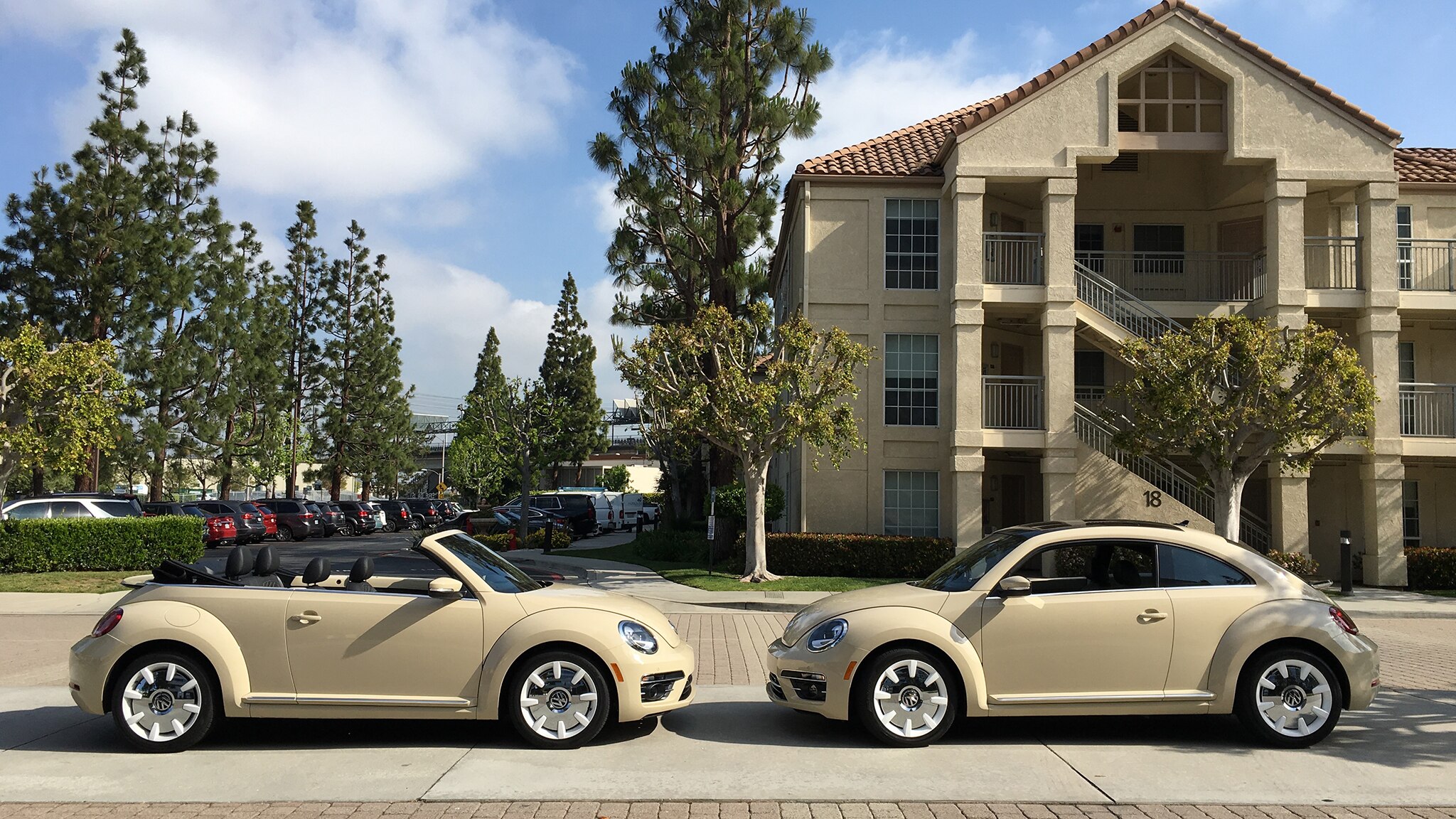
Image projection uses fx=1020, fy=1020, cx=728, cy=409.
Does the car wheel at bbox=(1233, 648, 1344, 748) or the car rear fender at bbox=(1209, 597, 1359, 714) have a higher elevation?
the car rear fender at bbox=(1209, 597, 1359, 714)

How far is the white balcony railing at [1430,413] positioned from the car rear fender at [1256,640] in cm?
1796

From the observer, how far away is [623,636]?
6.85m

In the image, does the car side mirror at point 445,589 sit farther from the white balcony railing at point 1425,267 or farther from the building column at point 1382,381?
the white balcony railing at point 1425,267

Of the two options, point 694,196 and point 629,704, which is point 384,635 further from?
point 694,196

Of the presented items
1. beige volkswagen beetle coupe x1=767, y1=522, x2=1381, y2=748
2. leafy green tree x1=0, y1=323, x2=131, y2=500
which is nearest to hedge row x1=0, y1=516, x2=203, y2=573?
leafy green tree x1=0, y1=323, x2=131, y2=500

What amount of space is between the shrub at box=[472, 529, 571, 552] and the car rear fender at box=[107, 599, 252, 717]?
24554 millimetres

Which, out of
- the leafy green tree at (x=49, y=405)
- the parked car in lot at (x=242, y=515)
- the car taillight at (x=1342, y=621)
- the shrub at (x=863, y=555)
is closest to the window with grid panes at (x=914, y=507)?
the shrub at (x=863, y=555)

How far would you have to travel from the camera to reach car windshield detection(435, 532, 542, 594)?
718cm

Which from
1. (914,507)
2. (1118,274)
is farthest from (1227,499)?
(1118,274)

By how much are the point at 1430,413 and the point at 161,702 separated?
24439 mm

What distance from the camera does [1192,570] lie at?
23.6ft

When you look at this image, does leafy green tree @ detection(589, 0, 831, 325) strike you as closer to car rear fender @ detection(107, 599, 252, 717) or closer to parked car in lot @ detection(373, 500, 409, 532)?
car rear fender @ detection(107, 599, 252, 717)

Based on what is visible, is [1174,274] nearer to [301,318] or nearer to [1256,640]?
[1256,640]

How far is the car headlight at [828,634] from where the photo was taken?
6969 mm
